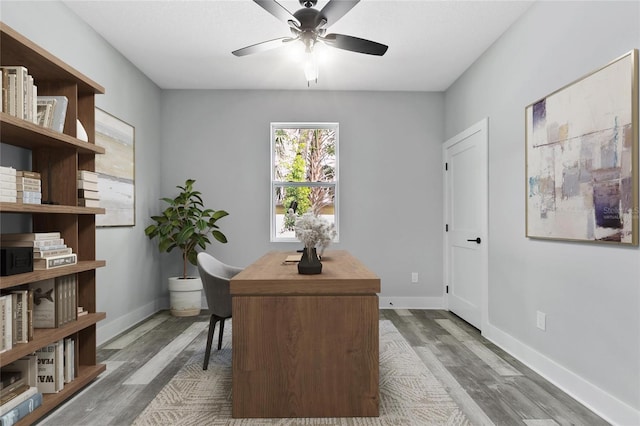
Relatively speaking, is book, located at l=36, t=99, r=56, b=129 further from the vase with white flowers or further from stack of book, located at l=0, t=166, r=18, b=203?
the vase with white flowers

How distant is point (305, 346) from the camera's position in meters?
2.09

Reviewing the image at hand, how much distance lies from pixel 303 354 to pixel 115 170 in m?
2.82

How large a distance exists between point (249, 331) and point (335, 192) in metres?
3.20

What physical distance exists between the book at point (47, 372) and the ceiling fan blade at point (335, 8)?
2574mm

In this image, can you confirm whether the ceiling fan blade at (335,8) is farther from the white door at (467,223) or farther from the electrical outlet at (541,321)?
the electrical outlet at (541,321)

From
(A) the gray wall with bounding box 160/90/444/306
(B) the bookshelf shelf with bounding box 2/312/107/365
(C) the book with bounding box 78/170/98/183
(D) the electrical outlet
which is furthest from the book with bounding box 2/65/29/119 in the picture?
(D) the electrical outlet

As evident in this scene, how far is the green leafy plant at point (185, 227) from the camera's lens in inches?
176

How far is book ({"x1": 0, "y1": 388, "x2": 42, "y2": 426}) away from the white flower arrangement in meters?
1.64

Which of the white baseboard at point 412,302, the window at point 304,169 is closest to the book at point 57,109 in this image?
the window at point 304,169

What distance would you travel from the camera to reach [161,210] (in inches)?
197

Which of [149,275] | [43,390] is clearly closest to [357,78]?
[149,275]

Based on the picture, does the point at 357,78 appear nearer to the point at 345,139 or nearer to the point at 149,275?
the point at 345,139

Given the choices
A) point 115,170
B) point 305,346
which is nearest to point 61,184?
point 115,170

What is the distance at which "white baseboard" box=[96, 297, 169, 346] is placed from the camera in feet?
11.6
